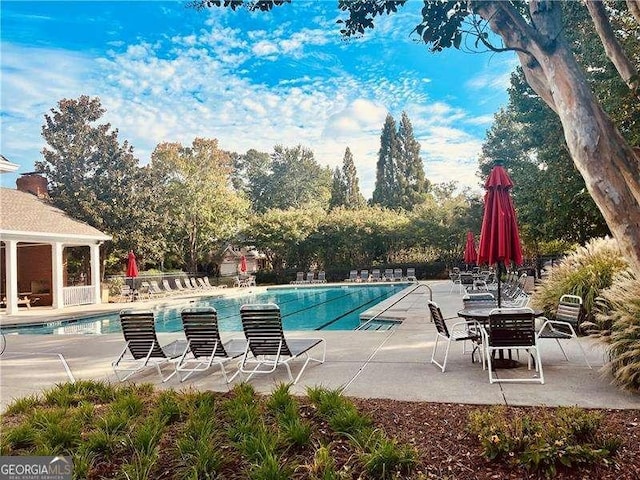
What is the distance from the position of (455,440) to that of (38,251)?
890 inches

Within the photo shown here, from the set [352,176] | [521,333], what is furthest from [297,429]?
[352,176]

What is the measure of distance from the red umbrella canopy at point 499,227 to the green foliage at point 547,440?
2780 millimetres

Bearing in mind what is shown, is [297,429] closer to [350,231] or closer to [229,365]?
[229,365]

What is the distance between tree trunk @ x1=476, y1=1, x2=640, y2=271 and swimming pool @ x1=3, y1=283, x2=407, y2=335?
8.43 meters

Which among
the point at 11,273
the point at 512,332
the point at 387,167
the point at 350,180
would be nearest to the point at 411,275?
the point at 387,167

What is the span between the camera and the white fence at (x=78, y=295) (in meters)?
18.7

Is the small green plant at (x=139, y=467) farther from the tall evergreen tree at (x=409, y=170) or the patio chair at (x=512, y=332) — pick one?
the tall evergreen tree at (x=409, y=170)

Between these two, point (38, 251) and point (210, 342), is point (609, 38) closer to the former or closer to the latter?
point (210, 342)

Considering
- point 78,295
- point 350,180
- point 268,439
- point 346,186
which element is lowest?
point 78,295

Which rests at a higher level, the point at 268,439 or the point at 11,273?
the point at 11,273

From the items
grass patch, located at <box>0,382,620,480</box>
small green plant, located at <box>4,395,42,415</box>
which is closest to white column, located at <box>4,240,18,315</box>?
small green plant, located at <box>4,395,42,415</box>

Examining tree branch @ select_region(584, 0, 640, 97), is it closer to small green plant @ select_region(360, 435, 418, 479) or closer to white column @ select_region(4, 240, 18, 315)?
small green plant @ select_region(360, 435, 418, 479)

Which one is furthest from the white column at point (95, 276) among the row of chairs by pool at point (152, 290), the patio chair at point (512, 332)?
the patio chair at point (512, 332)

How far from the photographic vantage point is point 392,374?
547cm
